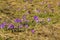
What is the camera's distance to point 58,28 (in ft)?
16.0

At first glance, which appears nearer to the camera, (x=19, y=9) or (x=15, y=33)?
(x=15, y=33)

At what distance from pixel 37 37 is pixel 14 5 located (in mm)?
1449

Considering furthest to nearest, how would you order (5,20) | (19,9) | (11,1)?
1. (11,1)
2. (19,9)
3. (5,20)

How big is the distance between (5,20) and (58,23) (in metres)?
1.14

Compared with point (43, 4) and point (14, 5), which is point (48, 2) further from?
point (14, 5)

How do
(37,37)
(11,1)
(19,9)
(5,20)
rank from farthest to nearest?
(11,1)
(19,9)
(5,20)
(37,37)

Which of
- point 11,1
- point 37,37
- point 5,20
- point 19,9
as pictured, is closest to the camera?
point 37,37

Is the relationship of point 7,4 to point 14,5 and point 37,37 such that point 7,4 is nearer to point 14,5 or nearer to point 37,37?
point 14,5

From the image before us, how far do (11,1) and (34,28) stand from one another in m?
1.35

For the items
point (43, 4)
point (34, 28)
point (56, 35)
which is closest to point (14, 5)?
point (43, 4)

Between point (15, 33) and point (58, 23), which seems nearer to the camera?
point (15, 33)

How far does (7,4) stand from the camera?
5566mm

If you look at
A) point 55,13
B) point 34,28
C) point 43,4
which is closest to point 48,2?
point 43,4

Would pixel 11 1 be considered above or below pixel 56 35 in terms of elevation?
above
